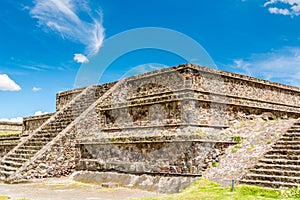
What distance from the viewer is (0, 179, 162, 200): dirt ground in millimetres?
8828

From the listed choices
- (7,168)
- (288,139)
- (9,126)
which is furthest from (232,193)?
(9,126)

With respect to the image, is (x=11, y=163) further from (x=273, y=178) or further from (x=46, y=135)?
(x=273, y=178)

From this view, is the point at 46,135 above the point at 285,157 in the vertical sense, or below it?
above

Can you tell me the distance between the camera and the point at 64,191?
387 inches

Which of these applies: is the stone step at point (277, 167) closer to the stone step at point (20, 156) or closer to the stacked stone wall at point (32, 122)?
the stone step at point (20, 156)

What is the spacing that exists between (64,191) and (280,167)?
19.0ft

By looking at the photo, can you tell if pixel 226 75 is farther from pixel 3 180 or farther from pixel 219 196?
pixel 3 180

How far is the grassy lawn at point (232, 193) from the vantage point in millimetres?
7369

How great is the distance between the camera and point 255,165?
9.19 m

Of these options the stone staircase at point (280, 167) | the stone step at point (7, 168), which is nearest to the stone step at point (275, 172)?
the stone staircase at point (280, 167)

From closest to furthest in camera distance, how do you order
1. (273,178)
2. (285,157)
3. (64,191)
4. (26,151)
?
(273,178) < (285,157) < (64,191) < (26,151)

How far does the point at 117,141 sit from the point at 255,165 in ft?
15.0

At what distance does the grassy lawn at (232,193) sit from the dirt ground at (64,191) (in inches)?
51.8

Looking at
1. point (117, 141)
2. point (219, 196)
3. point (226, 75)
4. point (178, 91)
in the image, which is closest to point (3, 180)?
point (117, 141)
